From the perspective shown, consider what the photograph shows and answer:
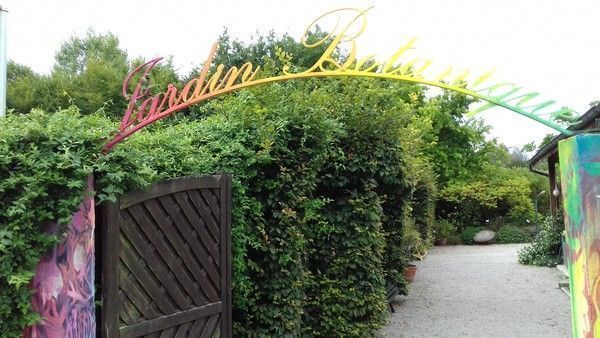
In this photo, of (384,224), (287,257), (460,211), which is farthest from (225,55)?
(287,257)

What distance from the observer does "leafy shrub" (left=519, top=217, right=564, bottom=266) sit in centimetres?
1639

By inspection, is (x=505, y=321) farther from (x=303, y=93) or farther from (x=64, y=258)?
(x=64, y=258)

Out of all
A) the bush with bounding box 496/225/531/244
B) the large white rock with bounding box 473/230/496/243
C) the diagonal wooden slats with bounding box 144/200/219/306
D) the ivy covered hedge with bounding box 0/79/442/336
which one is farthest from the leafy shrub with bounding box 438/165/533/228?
the diagonal wooden slats with bounding box 144/200/219/306

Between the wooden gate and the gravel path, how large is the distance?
410cm

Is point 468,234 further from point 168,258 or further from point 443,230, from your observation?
point 168,258

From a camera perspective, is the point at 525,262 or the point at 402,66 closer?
the point at 402,66

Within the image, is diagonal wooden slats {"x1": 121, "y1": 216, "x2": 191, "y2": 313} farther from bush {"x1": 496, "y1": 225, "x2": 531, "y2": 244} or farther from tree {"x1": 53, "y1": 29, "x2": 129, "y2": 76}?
tree {"x1": 53, "y1": 29, "x2": 129, "y2": 76}

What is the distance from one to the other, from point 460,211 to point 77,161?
2565cm

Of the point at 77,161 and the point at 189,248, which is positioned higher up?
the point at 77,161

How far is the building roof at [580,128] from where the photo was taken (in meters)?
3.86

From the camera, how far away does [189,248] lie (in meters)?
4.80

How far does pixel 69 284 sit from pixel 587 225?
298 centimetres

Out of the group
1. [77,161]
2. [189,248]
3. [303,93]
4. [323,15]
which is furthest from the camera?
[303,93]

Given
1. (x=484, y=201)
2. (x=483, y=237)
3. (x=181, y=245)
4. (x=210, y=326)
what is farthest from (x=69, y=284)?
(x=484, y=201)
